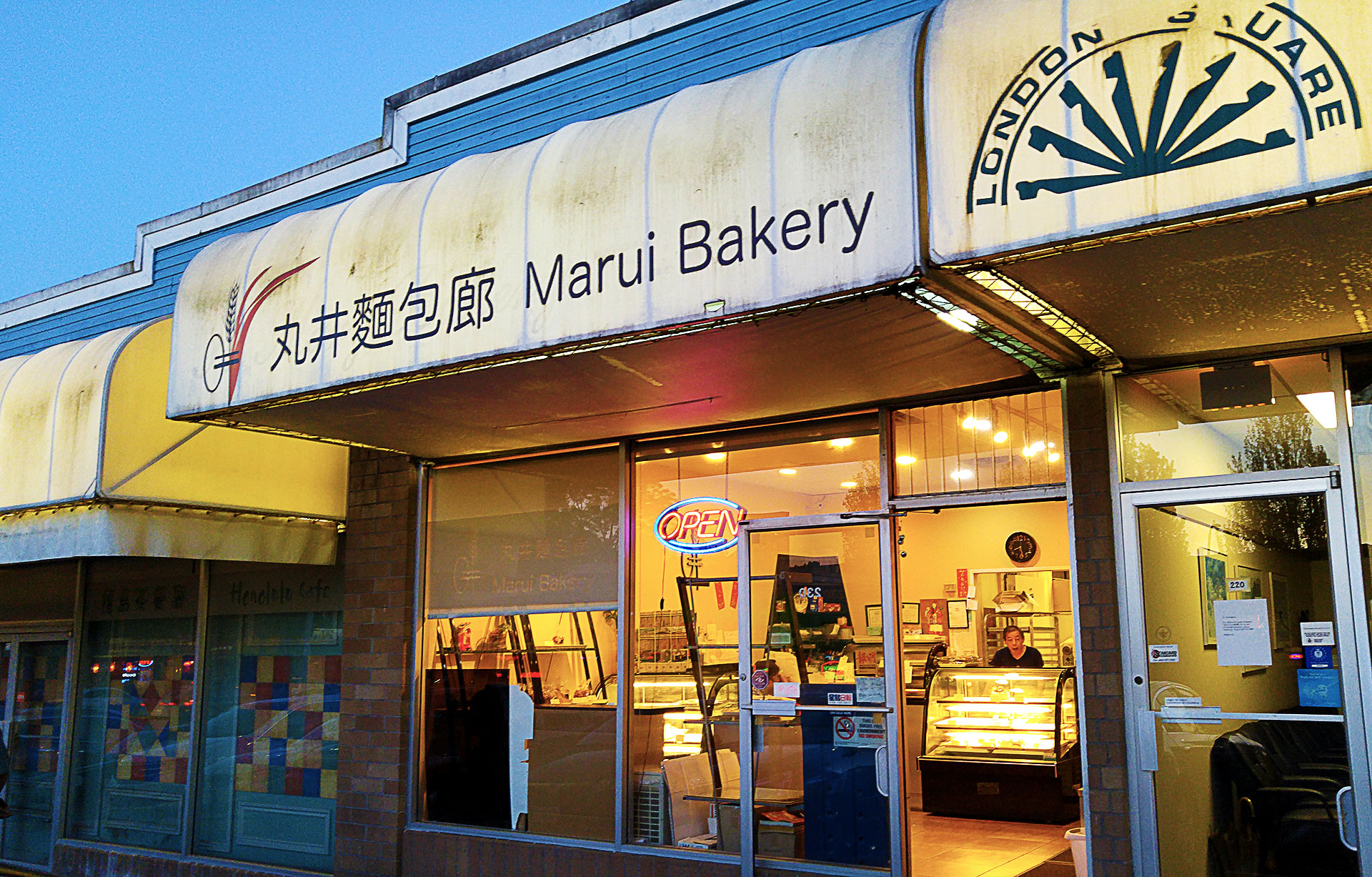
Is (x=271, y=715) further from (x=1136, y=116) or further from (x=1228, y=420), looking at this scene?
(x=1136, y=116)

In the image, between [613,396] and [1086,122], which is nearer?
[1086,122]

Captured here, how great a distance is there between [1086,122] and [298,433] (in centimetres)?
557

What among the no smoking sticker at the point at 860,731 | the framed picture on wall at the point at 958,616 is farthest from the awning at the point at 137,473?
the framed picture on wall at the point at 958,616

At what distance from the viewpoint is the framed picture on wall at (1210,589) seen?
5.64 meters

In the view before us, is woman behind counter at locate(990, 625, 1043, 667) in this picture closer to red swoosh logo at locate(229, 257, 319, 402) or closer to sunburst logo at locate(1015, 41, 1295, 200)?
red swoosh logo at locate(229, 257, 319, 402)

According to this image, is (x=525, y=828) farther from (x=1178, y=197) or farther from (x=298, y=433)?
(x=1178, y=197)

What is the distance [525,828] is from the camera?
26.4 feet

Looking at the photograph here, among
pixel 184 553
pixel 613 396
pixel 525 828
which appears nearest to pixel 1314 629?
pixel 613 396

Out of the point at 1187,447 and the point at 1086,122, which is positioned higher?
the point at 1086,122

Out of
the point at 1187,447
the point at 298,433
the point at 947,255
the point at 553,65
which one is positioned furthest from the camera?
the point at 553,65

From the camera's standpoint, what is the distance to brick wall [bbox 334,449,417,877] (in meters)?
8.55

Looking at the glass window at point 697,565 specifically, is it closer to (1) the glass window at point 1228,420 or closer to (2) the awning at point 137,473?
(1) the glass window at point 1228,420

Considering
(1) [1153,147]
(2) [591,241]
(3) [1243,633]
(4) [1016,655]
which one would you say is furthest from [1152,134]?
(4) [1016,655]

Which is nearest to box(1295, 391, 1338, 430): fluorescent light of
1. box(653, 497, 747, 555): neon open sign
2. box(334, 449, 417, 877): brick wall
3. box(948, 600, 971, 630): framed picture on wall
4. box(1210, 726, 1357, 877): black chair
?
box(1210, 726, 1357, 877): black chair
